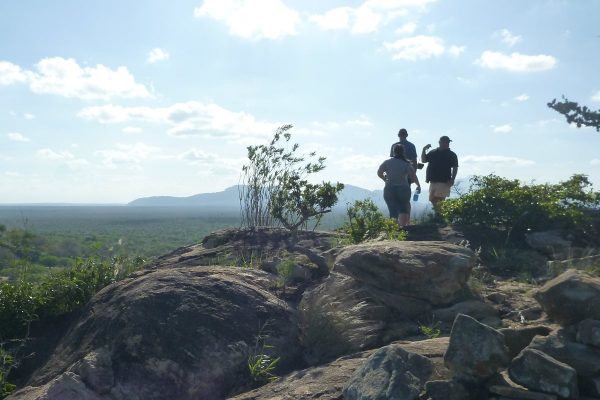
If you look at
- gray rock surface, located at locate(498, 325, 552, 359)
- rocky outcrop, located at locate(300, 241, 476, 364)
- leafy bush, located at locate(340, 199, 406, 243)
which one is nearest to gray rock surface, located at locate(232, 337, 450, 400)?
rocky outcrop, located at locate(300, 241, 476, 364)

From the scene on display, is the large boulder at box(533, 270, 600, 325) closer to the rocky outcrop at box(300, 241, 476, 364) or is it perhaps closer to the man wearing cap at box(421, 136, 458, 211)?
the rocky outcrop at box(300, 241, 476, 364)

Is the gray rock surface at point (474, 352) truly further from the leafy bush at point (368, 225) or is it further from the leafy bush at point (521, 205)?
the leafy bush at point (521, 205)

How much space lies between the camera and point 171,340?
19.1ft

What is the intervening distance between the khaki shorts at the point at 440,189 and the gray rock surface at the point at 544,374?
23.6 ft

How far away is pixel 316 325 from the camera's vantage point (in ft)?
20.1

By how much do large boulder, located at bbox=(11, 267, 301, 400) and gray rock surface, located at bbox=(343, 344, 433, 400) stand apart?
1584 millimetres

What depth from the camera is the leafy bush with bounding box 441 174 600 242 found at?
880cm

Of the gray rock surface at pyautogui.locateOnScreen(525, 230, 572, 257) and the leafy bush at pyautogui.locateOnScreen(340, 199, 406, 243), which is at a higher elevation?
the leafy bush at pyautogui.locateOnScreen(340, 199, 406, 243)

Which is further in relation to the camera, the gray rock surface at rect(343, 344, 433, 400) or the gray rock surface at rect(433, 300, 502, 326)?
the gray rock surface at rect(433, 300, 502, 326)

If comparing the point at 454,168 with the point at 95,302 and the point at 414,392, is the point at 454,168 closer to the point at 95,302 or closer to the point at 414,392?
the point at 95,302

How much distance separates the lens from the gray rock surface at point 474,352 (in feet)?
13.4

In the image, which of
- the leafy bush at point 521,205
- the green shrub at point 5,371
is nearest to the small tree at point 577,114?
the leafy bush at point 521,205

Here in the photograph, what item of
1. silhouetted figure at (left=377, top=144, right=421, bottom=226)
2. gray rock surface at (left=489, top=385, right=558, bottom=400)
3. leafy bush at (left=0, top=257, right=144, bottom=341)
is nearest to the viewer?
gray rock surface at (left=489, top=385, right=558, bottom=400)

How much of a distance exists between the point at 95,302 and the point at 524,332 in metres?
4.62
